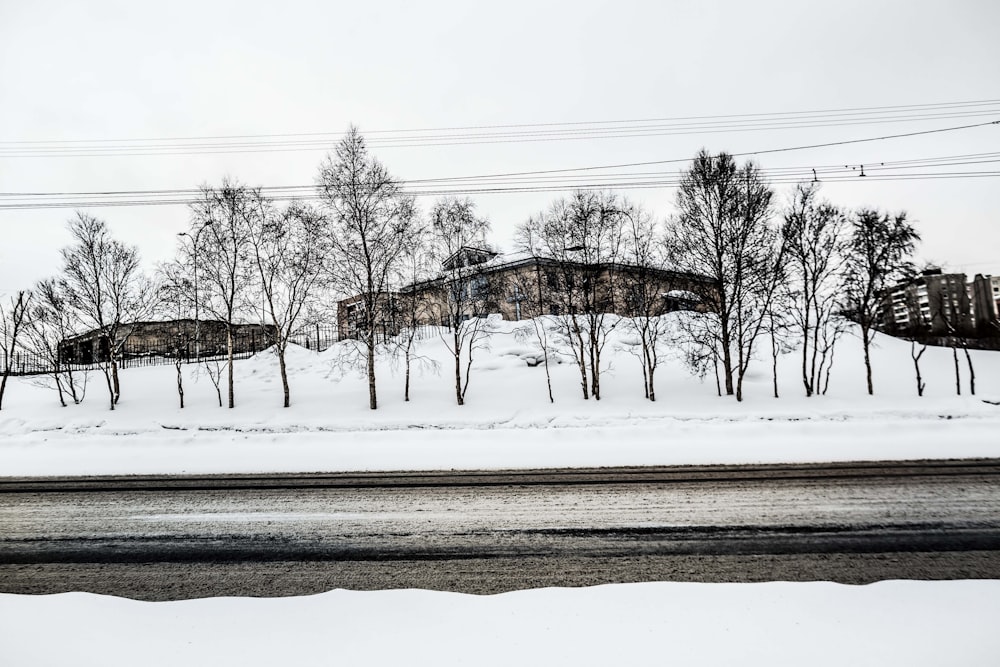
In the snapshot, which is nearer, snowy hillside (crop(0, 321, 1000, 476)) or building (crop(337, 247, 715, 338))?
snowy hillside (crop(0, 321, 1000, 476))

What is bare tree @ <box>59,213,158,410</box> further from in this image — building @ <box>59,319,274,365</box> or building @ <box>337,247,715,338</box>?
building @ <box>337,247,715,338</box>

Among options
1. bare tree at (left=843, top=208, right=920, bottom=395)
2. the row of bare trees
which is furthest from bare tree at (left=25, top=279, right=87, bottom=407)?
bare tree at (left=843, top=208, right=920, bottom=395)

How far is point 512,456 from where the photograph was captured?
11.8m

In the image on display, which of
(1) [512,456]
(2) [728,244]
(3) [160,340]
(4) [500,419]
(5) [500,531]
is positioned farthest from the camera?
(3) [160,340]

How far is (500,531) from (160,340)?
33.6 meters

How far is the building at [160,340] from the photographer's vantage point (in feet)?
74.1

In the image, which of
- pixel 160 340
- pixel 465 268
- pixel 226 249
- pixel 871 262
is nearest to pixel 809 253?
pixel 871 262

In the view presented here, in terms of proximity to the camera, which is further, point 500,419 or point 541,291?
point 541,291

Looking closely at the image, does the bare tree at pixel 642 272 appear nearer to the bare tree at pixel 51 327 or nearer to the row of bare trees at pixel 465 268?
the row of bare trees at pixel 465 268

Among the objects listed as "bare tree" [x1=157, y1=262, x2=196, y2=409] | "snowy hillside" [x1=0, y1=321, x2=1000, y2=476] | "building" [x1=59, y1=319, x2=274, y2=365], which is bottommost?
"snowy hillside" [x1=0, y1=321, x2=1000, y2=476]

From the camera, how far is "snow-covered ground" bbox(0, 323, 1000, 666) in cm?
352

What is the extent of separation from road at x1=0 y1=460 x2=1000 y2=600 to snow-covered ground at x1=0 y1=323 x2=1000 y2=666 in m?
0.51

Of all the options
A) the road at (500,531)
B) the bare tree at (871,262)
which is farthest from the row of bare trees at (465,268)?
the road at (500,531)

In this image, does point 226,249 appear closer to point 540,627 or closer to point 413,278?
point 413,278
